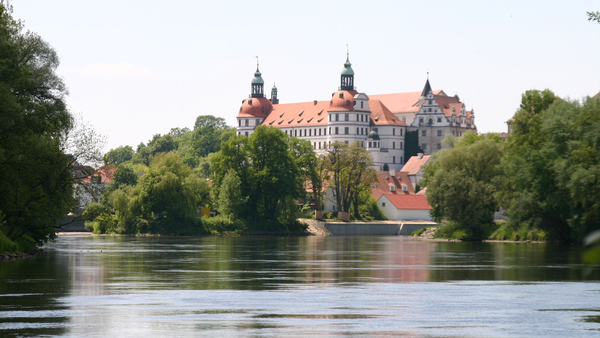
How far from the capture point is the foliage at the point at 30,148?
124 ft

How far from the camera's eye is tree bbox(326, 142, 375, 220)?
113812 millimetres

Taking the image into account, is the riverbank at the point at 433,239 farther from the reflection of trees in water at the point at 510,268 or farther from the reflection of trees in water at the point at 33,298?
the reflection of trees in water at the point at 33,298

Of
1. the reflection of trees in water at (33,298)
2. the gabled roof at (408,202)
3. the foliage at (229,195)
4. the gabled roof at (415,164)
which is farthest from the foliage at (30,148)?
the gabled roof at (415,164)

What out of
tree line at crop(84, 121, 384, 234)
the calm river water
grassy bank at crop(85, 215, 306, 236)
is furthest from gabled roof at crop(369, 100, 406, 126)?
the calm river water

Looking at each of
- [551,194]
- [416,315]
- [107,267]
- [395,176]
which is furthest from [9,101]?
[395,176]

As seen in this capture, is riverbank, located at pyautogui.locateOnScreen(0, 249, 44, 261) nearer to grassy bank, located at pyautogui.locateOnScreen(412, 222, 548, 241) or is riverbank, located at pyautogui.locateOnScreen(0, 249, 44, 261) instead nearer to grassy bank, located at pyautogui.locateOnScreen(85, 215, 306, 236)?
grassy bank, located at pyautogui.locateOnScreen(412, 222, 548, 241)

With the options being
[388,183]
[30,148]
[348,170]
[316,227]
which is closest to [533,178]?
[30,148]

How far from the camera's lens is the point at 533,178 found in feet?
208

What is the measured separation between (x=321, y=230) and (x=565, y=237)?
151 feet

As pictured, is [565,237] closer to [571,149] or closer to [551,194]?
[551,194]

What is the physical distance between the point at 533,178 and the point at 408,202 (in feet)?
222

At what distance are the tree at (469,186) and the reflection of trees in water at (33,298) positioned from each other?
42816 mm

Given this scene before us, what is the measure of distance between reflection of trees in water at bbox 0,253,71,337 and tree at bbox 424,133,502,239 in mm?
42816

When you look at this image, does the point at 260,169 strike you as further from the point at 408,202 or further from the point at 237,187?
the point at 408,202
